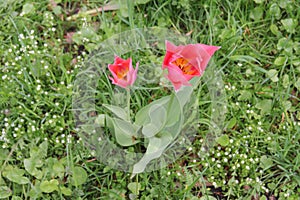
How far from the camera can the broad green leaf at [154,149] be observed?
5.68ft

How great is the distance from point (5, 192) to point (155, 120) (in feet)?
2.31

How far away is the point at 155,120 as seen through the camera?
5.67ft

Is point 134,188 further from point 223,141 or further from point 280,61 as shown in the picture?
point 280,61

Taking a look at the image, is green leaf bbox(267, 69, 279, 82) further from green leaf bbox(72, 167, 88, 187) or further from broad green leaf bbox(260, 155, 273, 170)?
green leaf bbox(72, 167, 88, 187)

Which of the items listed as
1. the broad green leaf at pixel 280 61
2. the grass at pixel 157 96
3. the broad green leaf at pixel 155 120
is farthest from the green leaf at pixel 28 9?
the broad green leaf at pixel 280 61

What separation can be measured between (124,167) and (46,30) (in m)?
0.86

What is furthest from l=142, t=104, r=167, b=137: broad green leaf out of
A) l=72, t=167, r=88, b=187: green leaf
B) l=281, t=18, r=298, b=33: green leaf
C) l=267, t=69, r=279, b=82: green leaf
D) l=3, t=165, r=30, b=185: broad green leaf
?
l=281, t=18, r=298, b=33: green leaf

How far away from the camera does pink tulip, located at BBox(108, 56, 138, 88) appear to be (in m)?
1.44

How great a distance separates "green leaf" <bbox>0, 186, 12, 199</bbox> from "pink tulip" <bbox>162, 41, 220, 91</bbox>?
3.05 feet

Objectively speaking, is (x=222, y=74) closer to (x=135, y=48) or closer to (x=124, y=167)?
(x=135, y=48)

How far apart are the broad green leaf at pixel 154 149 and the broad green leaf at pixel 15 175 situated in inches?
18.4

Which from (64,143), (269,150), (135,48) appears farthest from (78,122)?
(269,150)

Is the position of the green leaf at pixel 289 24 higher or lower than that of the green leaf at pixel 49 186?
higher

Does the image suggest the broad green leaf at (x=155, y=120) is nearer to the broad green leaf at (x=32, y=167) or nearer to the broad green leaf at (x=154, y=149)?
the broad green leaf at (x=154, y=149)
